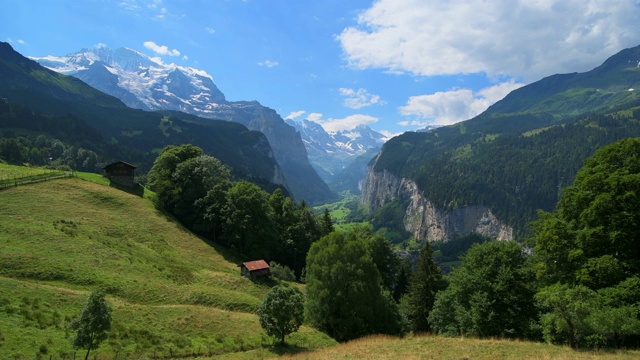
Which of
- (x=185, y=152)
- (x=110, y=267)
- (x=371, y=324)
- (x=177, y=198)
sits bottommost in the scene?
(x=371, y=324)

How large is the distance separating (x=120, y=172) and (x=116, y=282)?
48.0 metres

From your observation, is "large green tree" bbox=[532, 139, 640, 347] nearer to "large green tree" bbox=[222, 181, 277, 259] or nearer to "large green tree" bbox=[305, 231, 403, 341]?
"large green tree" bbox=[305, 231, 403, 341]

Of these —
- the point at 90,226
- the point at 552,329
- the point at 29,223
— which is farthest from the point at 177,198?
the point at 552,329

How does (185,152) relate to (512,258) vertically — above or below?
above

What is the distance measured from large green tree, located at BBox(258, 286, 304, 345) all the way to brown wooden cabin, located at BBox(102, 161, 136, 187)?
58550 mm

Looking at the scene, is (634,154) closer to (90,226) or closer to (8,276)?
(8,276)

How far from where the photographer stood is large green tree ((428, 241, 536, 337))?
35031mm

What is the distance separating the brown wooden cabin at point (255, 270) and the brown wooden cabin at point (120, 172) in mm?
40448

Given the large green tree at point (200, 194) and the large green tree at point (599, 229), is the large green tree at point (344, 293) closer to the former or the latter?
the large green tree at point (599, 229)

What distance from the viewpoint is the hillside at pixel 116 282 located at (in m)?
29.3

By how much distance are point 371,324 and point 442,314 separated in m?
9.35

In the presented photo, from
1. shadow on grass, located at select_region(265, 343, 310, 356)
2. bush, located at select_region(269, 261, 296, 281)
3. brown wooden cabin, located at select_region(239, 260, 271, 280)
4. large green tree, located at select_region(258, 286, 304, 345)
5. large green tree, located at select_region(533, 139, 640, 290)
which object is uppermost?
large green tree, located at select_region(533, 139, 640, 290)

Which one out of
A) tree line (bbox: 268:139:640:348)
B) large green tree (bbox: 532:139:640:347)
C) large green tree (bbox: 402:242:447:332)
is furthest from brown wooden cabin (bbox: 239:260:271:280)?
large green tree (bbox: 532:139:640:347)

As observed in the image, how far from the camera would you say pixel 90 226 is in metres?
52.0
